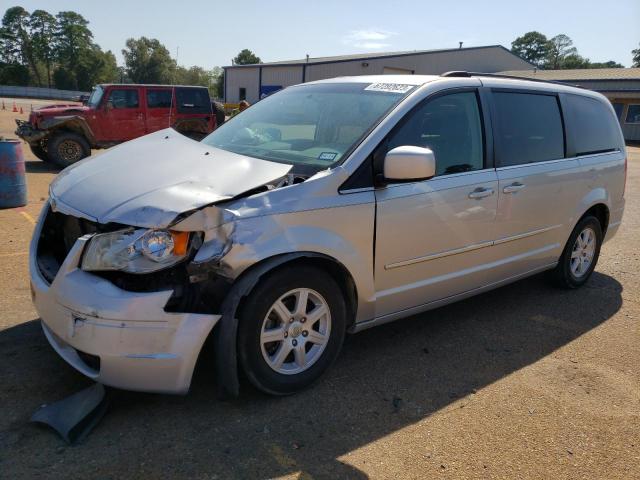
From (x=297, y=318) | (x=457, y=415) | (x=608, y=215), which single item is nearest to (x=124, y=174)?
(x=297, y=318)

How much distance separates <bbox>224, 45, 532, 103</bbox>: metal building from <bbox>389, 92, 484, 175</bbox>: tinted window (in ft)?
106

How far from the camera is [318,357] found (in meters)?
3.07

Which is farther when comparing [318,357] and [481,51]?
[481,51]

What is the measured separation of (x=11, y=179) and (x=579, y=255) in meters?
7.48

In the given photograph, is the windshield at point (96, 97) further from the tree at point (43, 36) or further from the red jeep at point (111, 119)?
the tree at point (43, 36)

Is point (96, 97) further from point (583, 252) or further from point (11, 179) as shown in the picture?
point (583, 252)

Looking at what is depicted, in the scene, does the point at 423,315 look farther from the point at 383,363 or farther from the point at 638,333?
the point at 638,333

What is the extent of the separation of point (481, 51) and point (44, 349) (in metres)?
46.6

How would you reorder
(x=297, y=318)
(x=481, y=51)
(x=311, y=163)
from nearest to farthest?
1. (x=297, y=318)
2. (x=311, y=163)
3. (x=481, y=51)

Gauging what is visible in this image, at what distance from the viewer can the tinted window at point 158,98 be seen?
44.0 ft

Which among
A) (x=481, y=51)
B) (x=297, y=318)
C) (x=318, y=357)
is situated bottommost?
(x=318, y=357)

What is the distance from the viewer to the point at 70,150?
40.2 feet

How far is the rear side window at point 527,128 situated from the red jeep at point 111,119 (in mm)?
9618

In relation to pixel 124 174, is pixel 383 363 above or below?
below
